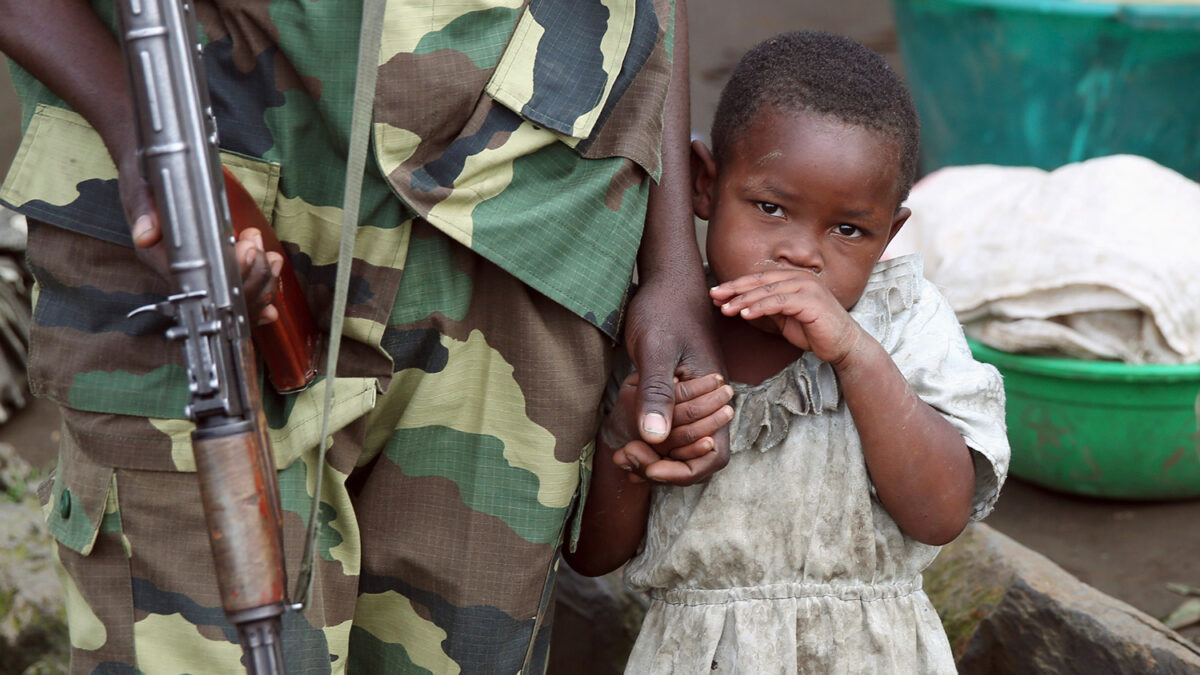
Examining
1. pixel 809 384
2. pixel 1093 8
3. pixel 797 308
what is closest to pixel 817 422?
pixel 809 384

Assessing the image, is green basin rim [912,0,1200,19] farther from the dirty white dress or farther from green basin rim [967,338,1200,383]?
the dirty white dress

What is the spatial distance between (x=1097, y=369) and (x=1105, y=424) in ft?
0.60

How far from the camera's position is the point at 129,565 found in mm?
1421

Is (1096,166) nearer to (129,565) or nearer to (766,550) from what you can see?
(766,550)

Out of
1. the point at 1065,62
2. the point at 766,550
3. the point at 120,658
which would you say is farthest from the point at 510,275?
the point at 1065,62

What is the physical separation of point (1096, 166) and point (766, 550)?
207cm

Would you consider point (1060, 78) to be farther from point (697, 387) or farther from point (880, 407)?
point (697, 387)

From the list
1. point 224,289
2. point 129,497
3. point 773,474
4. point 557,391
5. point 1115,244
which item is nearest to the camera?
point 224,289

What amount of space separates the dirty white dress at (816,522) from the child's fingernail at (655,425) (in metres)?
0.22

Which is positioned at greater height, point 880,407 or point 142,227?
point 142,227

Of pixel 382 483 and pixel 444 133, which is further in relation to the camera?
pixel 382 483

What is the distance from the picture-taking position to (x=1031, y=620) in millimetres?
2227

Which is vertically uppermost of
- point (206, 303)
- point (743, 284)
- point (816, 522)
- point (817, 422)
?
point (206, 303)

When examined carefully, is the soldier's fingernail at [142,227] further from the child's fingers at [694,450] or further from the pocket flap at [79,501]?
the child's fingers at [694,450]
